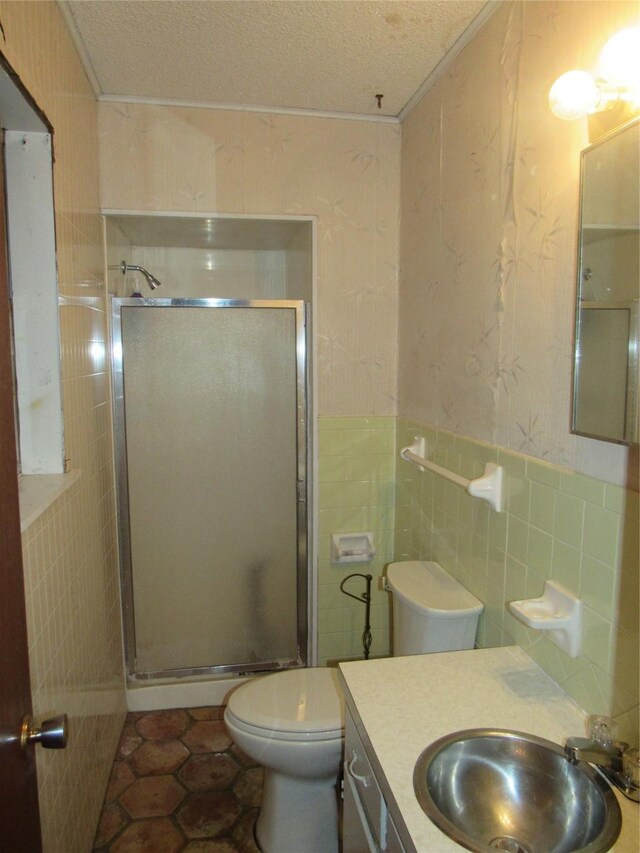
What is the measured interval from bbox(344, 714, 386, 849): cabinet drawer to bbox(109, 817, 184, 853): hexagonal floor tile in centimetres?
87

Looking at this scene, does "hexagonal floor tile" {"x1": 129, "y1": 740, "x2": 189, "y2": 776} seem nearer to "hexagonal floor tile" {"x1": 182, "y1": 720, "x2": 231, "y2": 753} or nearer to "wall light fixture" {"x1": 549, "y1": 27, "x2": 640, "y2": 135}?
"hexagonal floor tile" {"x1": 182, "y1": 720, "x2": 231, "y2": 753}

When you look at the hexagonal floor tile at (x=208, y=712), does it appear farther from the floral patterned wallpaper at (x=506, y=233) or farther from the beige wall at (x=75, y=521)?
the floral patterned wallpaper at (x=506, y=233)

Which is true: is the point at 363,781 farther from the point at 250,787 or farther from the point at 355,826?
the point at 250,787

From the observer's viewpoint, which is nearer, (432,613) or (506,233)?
(506,233)

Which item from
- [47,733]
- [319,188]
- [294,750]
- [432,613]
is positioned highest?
[319,188]

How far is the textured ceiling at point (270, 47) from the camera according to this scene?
60.2 inches

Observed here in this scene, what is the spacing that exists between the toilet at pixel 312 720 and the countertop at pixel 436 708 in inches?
8.7

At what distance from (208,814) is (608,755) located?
146 centimetres

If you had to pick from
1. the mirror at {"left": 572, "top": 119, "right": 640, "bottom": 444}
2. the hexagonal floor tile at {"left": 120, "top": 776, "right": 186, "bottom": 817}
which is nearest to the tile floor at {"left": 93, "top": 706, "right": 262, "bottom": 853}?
the hexagonal floor tile at {"left": 120, "top": 776, "right": 186, "bottom": 817}

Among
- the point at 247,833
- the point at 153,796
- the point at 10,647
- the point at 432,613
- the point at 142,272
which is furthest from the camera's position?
the point at 142,272

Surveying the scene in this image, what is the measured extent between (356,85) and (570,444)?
1533 millimetres

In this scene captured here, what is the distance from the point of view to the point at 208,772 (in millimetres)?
2025

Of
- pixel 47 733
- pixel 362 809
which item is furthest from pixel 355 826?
pixel 47 733

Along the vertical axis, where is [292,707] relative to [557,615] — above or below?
below
